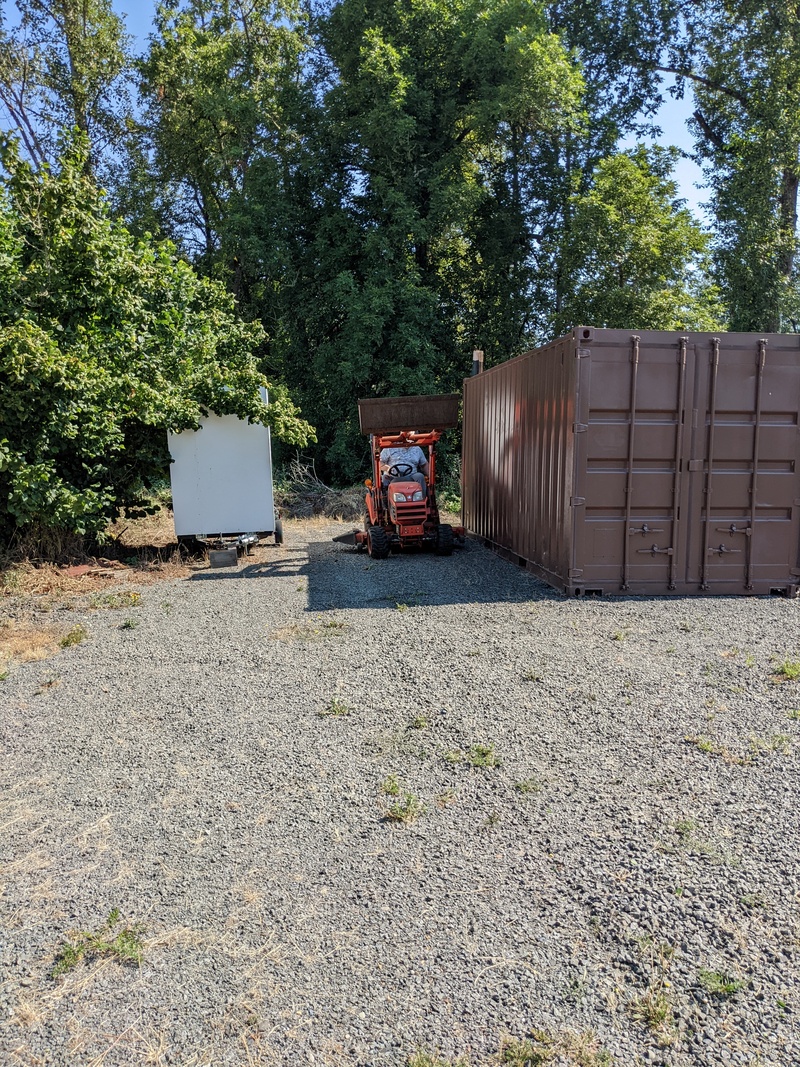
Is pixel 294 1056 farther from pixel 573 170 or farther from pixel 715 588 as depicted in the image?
pixel 573 170

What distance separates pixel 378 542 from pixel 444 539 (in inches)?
Result: 42.4

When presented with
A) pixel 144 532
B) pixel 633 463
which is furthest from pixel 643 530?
pixel 144 532

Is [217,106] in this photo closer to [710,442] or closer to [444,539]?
[444,539]

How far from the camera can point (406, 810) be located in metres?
4.27

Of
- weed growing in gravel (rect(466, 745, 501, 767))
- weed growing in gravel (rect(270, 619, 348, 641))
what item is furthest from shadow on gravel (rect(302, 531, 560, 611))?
weed growing in gravel (rect(466, 745, 501, 767))

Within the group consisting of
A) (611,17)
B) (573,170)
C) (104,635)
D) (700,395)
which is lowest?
(104,635)

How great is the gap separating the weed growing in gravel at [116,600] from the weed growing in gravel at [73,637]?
127cm

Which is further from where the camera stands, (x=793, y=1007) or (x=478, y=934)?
(x=478, y=934)

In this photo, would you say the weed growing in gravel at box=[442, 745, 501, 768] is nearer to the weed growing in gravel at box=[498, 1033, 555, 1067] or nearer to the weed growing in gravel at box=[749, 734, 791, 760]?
the weed growing in gravel at box=[749, 734, 791, 760]

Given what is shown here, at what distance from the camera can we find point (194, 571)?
494 inches

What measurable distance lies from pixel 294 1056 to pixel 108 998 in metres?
0.75

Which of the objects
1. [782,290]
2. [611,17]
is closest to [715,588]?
[782,290]

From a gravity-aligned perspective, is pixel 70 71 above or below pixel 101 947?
above

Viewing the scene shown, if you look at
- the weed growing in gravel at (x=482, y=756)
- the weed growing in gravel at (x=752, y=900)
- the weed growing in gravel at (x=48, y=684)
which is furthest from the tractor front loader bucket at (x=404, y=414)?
the weed growing in gravel at (x=752, y=900)
